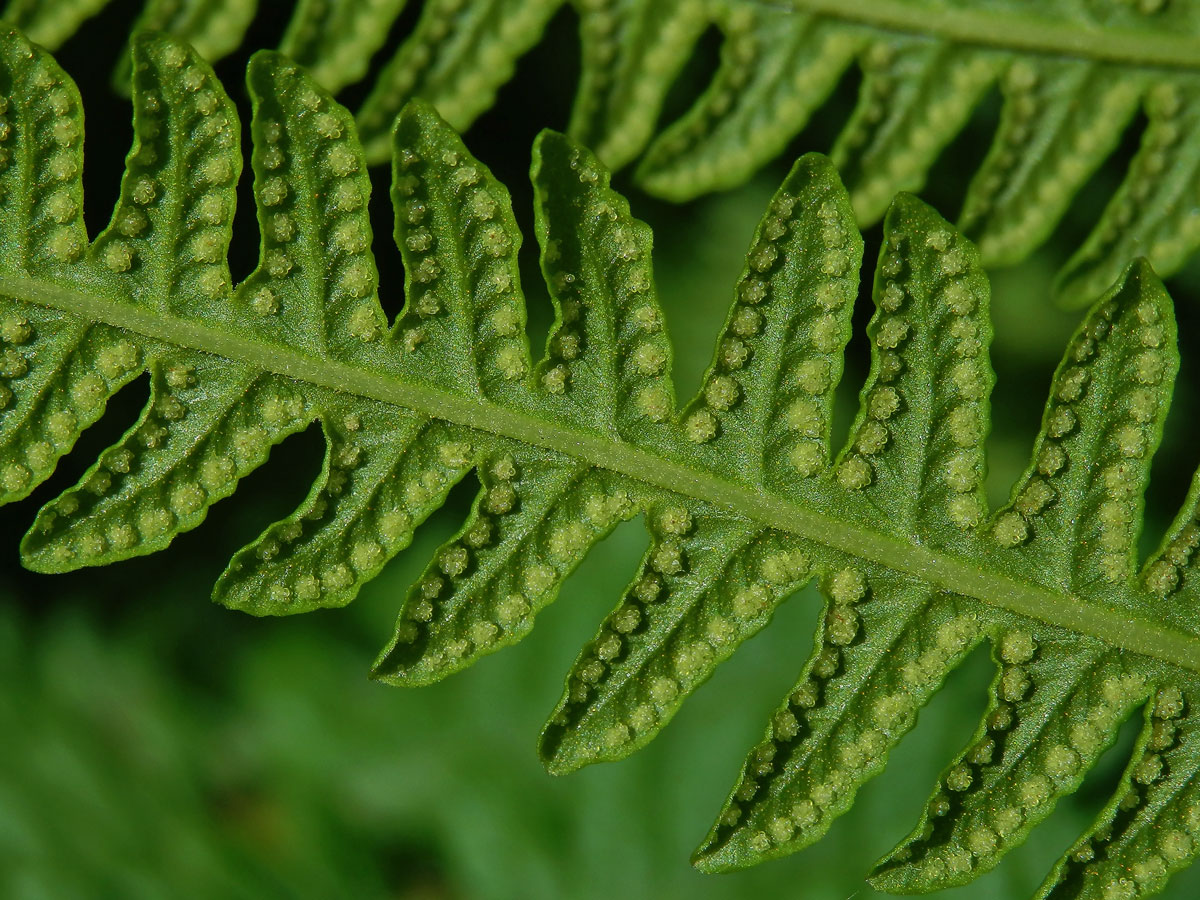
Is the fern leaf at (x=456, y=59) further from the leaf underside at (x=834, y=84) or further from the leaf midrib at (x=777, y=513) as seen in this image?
the leaf midrib at (x=777, y=513)

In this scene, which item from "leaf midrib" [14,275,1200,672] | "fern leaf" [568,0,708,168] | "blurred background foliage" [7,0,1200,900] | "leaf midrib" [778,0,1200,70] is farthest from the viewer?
"blurred background foliage" [7,0,1200,900]

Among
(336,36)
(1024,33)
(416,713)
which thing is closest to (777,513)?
(1024,33)

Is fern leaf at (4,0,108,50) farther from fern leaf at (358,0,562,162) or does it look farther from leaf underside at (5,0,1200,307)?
fern leaf at (358,0,562,162)

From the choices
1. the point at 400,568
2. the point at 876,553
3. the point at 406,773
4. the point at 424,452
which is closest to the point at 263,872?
the point at 406,773

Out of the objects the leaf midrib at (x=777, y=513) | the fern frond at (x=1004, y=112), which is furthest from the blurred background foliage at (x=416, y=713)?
the leaf midrib at (x=777, y=513)

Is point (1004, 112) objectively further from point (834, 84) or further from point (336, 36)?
point (336, 36)

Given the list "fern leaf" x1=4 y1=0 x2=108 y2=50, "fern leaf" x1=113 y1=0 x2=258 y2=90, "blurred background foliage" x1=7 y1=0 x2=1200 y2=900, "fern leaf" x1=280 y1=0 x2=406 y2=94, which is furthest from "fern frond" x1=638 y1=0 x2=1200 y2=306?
"fern leaf" x1=4 y1=0 x2=108 y2=50

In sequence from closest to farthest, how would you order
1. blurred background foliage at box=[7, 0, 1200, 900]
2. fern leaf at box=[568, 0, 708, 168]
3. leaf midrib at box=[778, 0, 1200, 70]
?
leaf midrib at box=[778, 0, 1200, 70] → fern leaf at box=[568, 0, 708, 168] → blurred background foliage at box=[7, 0, 1200, 900]
